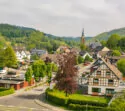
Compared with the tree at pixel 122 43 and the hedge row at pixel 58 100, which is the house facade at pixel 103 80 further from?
the tree at pixel 122 43

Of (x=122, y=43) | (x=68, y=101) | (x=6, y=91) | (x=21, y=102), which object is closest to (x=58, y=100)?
(x=68, y=101)

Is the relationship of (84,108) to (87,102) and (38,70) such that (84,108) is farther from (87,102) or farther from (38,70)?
(38,70)

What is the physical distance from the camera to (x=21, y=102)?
4588 centimetres

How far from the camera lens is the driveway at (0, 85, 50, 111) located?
41559mm

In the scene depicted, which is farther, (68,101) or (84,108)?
(68,101)

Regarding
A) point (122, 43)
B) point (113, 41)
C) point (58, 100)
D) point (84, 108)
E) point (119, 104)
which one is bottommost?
point (84, 108)

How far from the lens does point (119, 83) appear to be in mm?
51969

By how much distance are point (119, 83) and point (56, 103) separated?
13200mm

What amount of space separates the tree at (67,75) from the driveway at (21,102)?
5408mm

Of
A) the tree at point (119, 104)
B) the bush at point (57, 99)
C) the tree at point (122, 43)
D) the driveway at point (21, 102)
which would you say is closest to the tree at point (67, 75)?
the bush at point (57, 99)

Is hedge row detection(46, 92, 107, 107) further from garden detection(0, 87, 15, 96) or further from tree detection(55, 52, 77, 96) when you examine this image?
garden detection(0, 87, 15, 96)

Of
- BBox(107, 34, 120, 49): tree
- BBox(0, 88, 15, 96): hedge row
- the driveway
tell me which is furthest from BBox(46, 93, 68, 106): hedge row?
BBox(107, 34, 120, 49): tree

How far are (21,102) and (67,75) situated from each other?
8437 millimetres

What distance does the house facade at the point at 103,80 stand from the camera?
51750 millimetres
